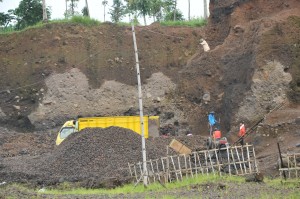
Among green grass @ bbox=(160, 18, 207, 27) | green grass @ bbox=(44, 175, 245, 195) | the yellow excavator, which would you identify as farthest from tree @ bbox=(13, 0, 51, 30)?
green grass @ bbox=(44, 175, 245, 195)

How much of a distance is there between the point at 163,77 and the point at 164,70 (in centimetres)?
87

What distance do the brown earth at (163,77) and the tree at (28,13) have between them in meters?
12.9

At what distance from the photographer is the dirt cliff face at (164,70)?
28.7m

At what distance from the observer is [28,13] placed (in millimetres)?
55062

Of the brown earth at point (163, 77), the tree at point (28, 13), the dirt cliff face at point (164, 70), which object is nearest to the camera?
the brown earth at point (163, 77)

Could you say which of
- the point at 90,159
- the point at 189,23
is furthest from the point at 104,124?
the point at 189,23

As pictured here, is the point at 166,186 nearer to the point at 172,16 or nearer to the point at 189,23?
the point at 189,23

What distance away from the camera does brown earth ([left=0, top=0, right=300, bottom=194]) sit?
2811cm

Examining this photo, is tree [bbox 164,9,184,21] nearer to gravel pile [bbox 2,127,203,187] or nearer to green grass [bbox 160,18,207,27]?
green grass [bbox 160,18,207,27]

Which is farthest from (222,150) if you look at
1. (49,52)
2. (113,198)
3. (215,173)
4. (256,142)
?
(49,52)

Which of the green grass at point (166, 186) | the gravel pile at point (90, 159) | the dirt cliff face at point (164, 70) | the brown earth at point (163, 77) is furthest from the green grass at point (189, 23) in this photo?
the green grass at point (166, 186)

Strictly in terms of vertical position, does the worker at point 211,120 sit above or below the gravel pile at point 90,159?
above

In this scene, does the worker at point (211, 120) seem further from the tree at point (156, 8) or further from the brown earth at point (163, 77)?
the tree at point (156, 8)

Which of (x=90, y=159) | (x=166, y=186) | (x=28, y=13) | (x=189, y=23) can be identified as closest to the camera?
(x=166, y=186)
